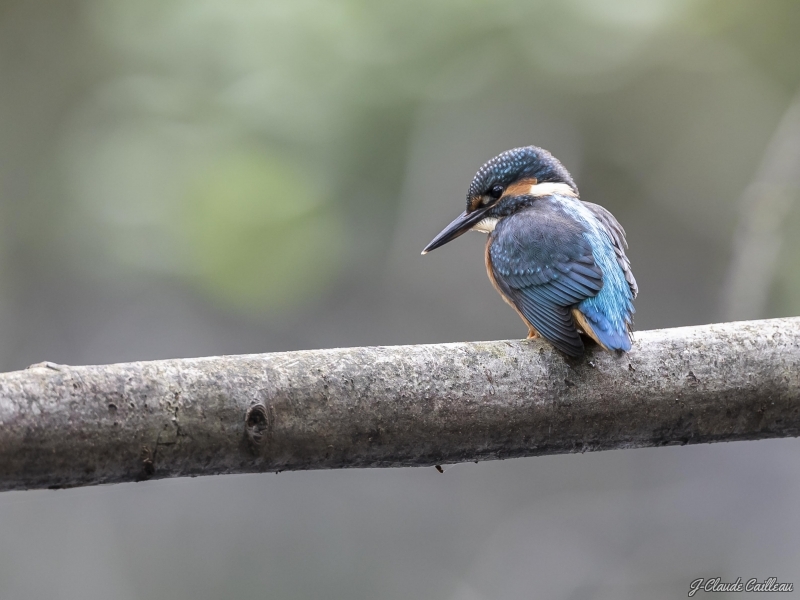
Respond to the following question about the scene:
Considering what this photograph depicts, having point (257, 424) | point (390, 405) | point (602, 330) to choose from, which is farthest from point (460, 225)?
point (257, 424)

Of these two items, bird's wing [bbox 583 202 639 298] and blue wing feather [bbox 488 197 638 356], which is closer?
blue wing feather [bbox 488 197 638 356]

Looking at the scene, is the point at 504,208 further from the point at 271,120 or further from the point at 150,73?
the point at 150,73

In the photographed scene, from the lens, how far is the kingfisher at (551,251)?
139 centimetres

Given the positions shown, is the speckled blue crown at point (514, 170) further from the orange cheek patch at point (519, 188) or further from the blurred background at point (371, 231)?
the blurred background at point (371, 231)

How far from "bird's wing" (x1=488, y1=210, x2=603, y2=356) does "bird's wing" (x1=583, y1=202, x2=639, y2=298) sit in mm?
100

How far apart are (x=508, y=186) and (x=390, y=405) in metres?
0.94

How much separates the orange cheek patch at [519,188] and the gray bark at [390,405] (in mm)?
645

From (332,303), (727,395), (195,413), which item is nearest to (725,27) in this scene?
(332,303)

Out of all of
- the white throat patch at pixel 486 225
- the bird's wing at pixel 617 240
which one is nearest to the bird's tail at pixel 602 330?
the bird's wing at pixel 617 240

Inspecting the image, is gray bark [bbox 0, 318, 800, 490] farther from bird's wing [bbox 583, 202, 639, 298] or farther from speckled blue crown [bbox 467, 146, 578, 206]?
speckled blue crown [bbox 467, 146, 578, 206]

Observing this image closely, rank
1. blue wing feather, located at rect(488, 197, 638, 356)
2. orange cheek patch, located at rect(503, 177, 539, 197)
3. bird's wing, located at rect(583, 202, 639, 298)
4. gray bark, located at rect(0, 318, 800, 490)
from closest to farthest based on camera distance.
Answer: gray bark, located at rect(0, 318, 800, 490) → blue wing feather, located at rect(488, 197, 638, 356) → bird's wing, located at rect(583, 202, 639, 298) → orange cheek patch, located at rect(503, 177, 539, 197)

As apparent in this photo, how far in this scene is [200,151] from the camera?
2.60 meters

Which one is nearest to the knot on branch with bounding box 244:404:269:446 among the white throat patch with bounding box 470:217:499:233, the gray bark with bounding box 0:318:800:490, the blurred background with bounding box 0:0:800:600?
the gray bark with bounding box 0:318:800:490

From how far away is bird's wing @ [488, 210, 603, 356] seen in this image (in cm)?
147
